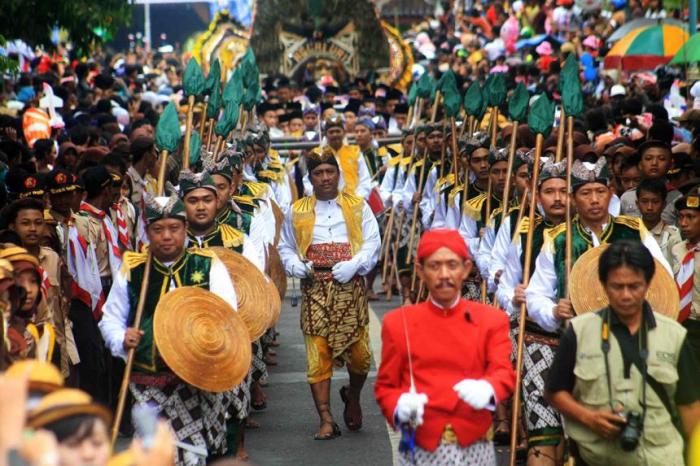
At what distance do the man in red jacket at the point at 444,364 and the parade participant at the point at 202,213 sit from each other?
10.0 feet

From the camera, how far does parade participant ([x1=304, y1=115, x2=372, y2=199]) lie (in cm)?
1672

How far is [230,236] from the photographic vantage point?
10430 mm

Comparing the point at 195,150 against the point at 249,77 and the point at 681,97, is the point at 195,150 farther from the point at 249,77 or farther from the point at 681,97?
the point at 681,97

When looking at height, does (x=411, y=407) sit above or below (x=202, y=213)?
below

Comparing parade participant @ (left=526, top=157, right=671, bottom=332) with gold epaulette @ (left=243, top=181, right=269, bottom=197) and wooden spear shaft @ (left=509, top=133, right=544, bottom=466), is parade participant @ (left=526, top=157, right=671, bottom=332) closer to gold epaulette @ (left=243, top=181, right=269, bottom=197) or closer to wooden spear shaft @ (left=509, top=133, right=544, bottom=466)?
wooden spear shaft @ (left=509, top=133, right=544, bottom=466)

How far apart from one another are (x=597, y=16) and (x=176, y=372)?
23.3 metres

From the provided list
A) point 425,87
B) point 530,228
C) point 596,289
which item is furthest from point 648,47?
point 596,289

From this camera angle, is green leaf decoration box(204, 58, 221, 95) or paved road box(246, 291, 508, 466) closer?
paved road box(246, 291, 508, 466)

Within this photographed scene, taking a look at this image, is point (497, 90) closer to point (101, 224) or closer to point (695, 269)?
point (101, 224)

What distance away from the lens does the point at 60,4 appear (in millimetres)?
12750

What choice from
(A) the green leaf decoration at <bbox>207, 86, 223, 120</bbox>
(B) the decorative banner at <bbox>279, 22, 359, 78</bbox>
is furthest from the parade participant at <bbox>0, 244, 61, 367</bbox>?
(B) the decorative banner at <bbox>279, 22, 359, 78</bbox>

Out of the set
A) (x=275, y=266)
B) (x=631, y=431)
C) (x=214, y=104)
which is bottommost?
(x=631, y=431)

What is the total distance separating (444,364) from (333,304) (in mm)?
4610

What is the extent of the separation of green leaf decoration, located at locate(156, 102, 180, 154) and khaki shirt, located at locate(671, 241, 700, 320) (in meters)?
3.37
